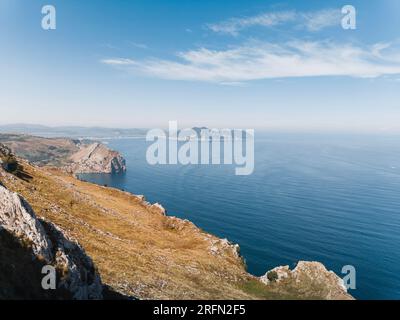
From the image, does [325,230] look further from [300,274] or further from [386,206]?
[300,274]

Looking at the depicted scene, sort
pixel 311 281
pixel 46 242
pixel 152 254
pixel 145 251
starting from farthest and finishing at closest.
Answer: pixel 311 281, pixel 145 251, pixel 152 254, pixel 46 242

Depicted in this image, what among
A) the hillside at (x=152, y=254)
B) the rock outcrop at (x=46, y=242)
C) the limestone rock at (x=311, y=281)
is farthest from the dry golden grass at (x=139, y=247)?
the rock outcrop at (x=46, y=242)

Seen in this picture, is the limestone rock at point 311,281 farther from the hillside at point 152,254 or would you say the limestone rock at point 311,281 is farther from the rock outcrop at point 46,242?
the rock outcrop at point 46,242

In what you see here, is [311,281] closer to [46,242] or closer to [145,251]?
[145,251]

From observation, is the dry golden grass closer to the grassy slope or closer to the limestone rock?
the grassy slope

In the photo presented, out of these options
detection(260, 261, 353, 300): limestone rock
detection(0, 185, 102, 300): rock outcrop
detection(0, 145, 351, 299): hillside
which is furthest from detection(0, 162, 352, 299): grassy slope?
detection(0, 185, 102, 300): rock outcrop

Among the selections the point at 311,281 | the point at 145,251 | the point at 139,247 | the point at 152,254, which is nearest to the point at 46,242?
the point at 152,254
